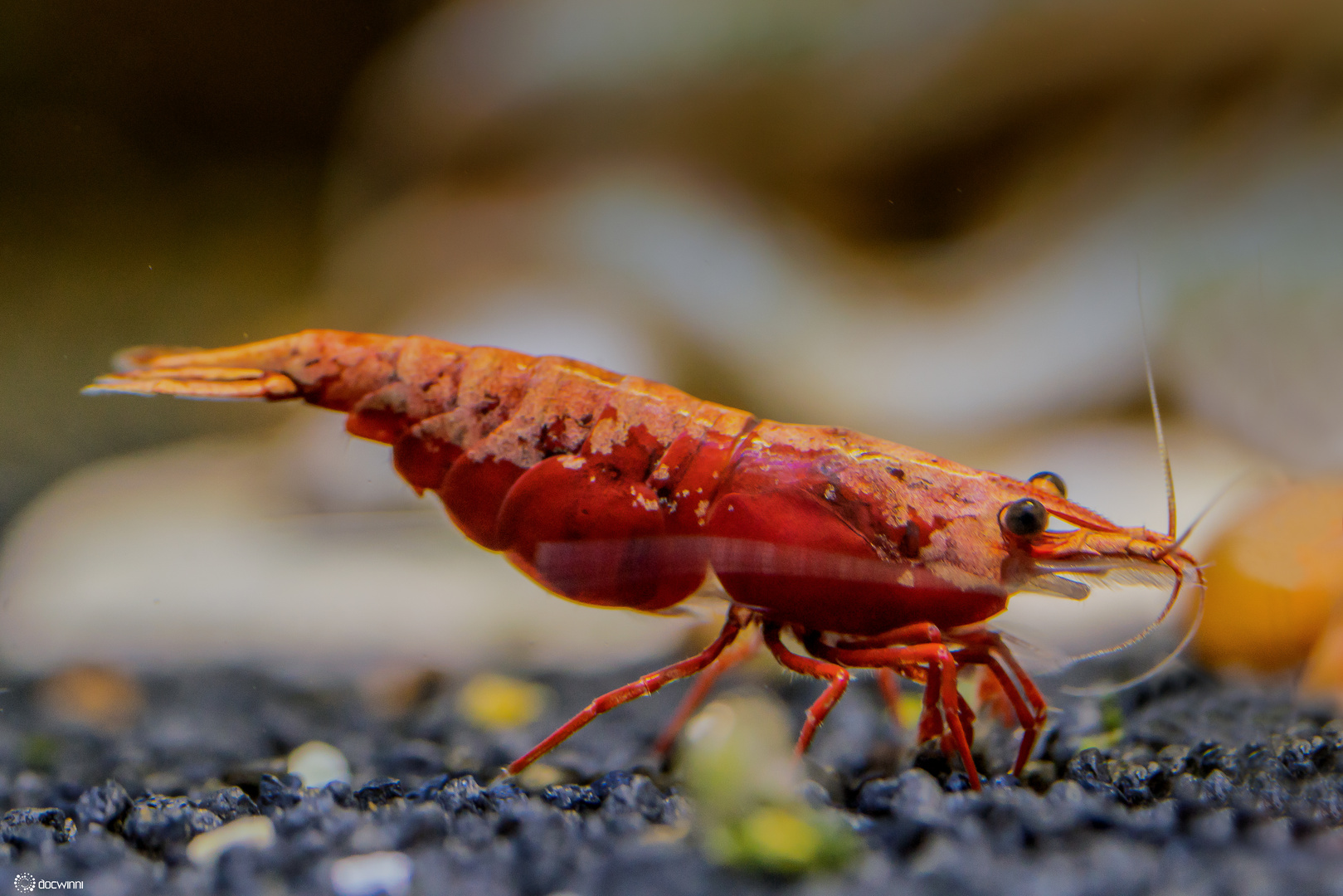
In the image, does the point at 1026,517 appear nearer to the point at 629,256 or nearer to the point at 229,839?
the point at 229,839

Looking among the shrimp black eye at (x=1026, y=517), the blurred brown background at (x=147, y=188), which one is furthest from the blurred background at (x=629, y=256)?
the shrimp black eye at (x=1026, y=517)

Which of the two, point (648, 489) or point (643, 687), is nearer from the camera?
point (643, 687)

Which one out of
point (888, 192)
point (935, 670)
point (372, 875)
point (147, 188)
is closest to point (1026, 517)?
point (935, 670)

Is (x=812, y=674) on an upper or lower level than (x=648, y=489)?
lower

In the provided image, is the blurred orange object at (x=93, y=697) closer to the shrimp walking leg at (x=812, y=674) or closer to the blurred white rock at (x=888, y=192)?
the blurred white rock at (x=888, y=192)

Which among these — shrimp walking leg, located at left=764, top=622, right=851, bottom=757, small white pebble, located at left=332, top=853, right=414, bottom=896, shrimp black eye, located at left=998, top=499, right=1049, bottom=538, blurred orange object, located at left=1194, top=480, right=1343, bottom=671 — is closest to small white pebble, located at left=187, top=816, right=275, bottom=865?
small white pebble, located at left=332, top=853, right=414, bottom=896

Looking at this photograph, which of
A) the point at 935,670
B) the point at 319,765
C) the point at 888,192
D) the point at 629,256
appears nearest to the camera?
the point at 935,670
